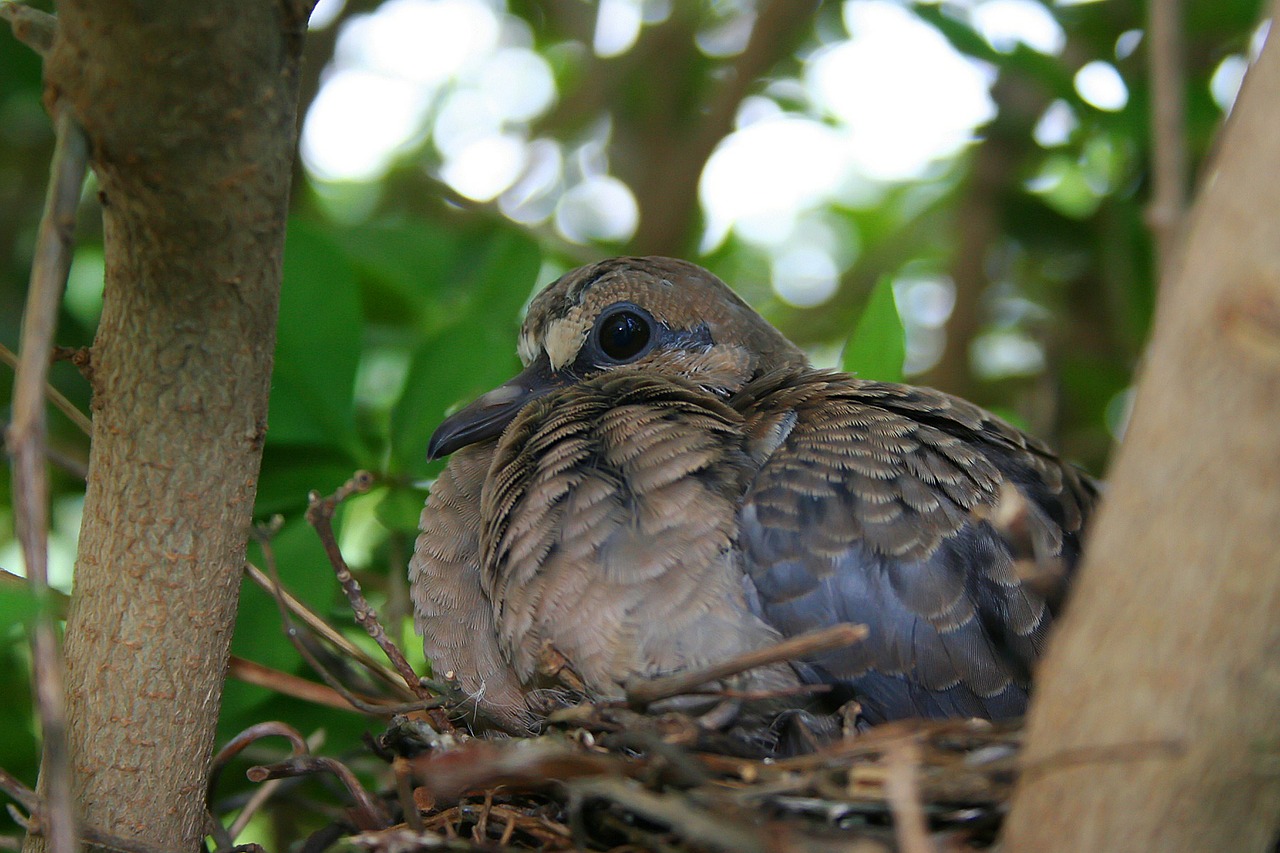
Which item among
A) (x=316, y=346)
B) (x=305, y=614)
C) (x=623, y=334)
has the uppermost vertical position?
(x=623, y=334)

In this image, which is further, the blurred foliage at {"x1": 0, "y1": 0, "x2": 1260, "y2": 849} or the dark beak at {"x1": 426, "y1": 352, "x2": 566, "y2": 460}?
the blurred foliage at {"x1": 0, "y1": 0, "x2": 1260, "y2": 849}

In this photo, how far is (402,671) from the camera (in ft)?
5.12

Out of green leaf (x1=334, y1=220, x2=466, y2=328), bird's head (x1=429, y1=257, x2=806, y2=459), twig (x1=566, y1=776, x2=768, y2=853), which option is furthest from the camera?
green leaf (x1=334, y1=220, x2=466, y2=328)

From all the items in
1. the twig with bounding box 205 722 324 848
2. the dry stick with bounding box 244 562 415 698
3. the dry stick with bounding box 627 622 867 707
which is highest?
the dry stick with bounding box 627 622 867 707

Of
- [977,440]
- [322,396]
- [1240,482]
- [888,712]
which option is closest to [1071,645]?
[1240,482]

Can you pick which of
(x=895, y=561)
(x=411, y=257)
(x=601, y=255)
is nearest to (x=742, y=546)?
(x=895, y=561)

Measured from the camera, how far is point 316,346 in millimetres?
2010

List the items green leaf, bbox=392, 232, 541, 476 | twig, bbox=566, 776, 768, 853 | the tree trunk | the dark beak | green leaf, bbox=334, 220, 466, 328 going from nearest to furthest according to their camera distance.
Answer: twig, bbox=566, 776, 768, 853
the tree trunk
the dark beak
green leaf, bbox=392, 232, 541, 476
green leaf, bbox=334, 220, 466, 328

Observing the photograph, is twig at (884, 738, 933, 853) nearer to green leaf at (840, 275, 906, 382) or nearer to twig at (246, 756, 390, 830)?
twig at (246, 756, 390, 830)

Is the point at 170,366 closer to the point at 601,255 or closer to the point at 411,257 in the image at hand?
the point at 411,257

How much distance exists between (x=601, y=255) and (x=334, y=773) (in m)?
1.72

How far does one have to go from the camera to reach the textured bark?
0.81 meters

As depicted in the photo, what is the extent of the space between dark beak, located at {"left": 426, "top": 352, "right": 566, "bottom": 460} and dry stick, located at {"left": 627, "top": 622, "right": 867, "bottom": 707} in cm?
72

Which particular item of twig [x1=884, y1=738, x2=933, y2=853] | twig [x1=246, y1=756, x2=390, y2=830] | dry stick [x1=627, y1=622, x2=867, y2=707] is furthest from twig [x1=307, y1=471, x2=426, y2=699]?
twig [x1=884, y1=738, x2=933, y2=853]
